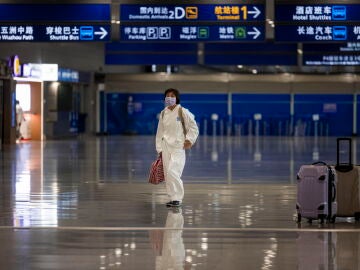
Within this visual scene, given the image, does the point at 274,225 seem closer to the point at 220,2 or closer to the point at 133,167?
the point at 133,167

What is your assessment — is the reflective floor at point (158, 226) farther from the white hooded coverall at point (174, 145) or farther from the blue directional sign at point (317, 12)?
the blue directional sign at point (317, 12)

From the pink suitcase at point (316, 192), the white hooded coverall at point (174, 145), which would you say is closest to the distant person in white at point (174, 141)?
the white hooded coverall at point (174, 145)

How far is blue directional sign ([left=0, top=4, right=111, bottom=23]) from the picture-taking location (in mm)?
25859

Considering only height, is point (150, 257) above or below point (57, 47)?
below

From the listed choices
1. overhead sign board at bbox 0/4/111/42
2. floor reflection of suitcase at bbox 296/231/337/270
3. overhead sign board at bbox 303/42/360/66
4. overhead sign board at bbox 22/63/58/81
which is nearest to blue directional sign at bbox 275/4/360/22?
overhead sign board at bbox 0/4/111/42

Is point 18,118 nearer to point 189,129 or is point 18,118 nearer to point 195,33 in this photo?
point 195,33

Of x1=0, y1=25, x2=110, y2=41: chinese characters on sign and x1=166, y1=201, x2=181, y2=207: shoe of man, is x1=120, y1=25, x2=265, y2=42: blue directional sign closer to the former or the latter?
x1=0, y1=25, x2=110, y2=41: chinese characters on sign

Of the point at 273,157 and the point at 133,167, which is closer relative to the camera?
the point at 133,167

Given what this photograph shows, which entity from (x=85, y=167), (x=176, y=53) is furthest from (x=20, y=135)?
(x=85, y=167)

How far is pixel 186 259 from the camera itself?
8.60 m

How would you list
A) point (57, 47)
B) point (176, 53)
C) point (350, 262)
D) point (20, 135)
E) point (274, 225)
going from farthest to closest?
1. point (57, 47)
2. point (20, 135)
3. point (176, 53)
4. point (274, 225)
5. point (350, 262)

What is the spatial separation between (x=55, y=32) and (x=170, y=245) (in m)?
17.6

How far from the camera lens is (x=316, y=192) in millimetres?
11359

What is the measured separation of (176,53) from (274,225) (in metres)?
24.1
